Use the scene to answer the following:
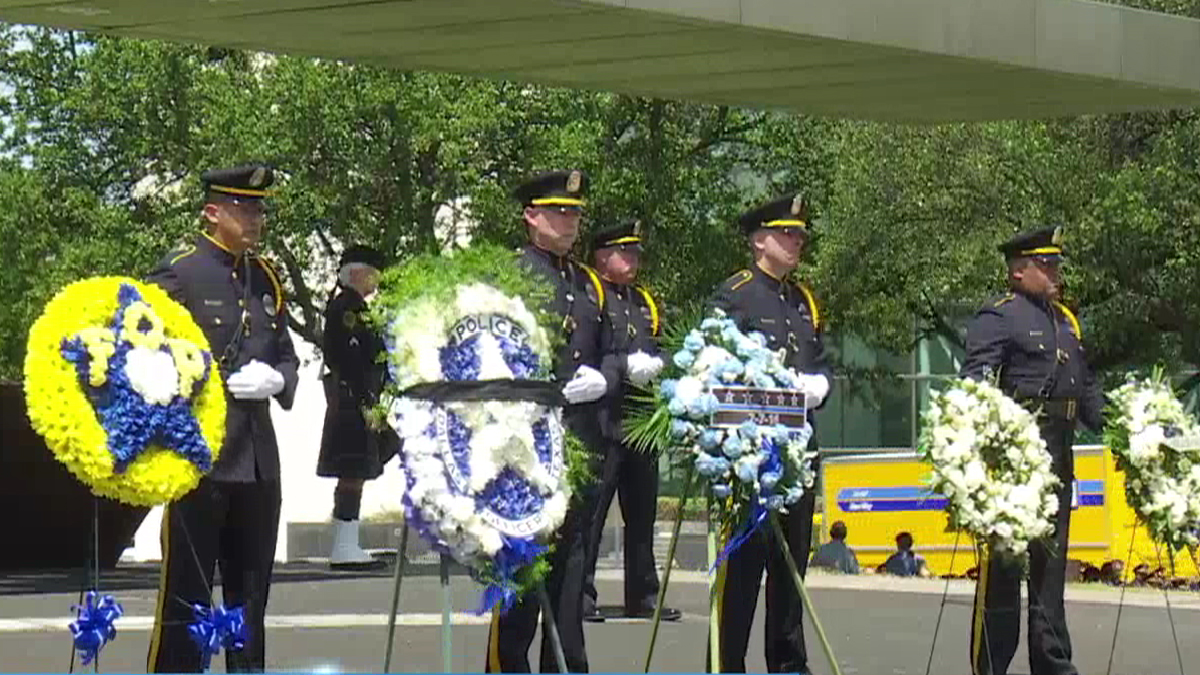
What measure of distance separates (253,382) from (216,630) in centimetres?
100

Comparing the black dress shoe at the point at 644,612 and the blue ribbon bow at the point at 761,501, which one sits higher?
the blue ribbon bow at the point at 761,501

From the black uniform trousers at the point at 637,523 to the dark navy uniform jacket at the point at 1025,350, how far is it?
222 cm

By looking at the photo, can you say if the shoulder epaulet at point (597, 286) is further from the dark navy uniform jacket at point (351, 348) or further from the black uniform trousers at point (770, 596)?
the dark navy uniform jacket at point (351, 348)

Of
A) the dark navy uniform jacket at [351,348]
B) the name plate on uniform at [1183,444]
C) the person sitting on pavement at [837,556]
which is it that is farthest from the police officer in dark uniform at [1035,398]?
the person sitting on pavement at [837,556]

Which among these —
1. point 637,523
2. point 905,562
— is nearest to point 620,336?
point 637,523

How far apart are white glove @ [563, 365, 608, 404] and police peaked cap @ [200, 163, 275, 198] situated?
140cm

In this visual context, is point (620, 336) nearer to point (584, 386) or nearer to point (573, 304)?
point (573, 304)

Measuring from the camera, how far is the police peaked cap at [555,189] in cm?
1003

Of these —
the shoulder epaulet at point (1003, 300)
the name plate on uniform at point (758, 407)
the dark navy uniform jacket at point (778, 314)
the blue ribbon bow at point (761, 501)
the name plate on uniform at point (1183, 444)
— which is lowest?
the blue ribbon bow at point (761, 501)

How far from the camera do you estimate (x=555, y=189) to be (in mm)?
10078

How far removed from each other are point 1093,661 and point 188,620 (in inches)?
217

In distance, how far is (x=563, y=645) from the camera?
1017 cm

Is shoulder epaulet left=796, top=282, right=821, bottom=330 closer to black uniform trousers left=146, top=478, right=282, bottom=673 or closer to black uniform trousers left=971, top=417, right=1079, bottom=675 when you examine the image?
black uniform trousers left=971, top=417, right=1079, bottom=675

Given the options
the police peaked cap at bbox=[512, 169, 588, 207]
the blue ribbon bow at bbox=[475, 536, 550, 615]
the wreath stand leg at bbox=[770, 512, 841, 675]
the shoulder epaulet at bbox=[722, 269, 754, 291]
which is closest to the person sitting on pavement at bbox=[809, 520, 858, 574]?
the shoulder epaulet at bbox=[722, 269, 754, 291]
